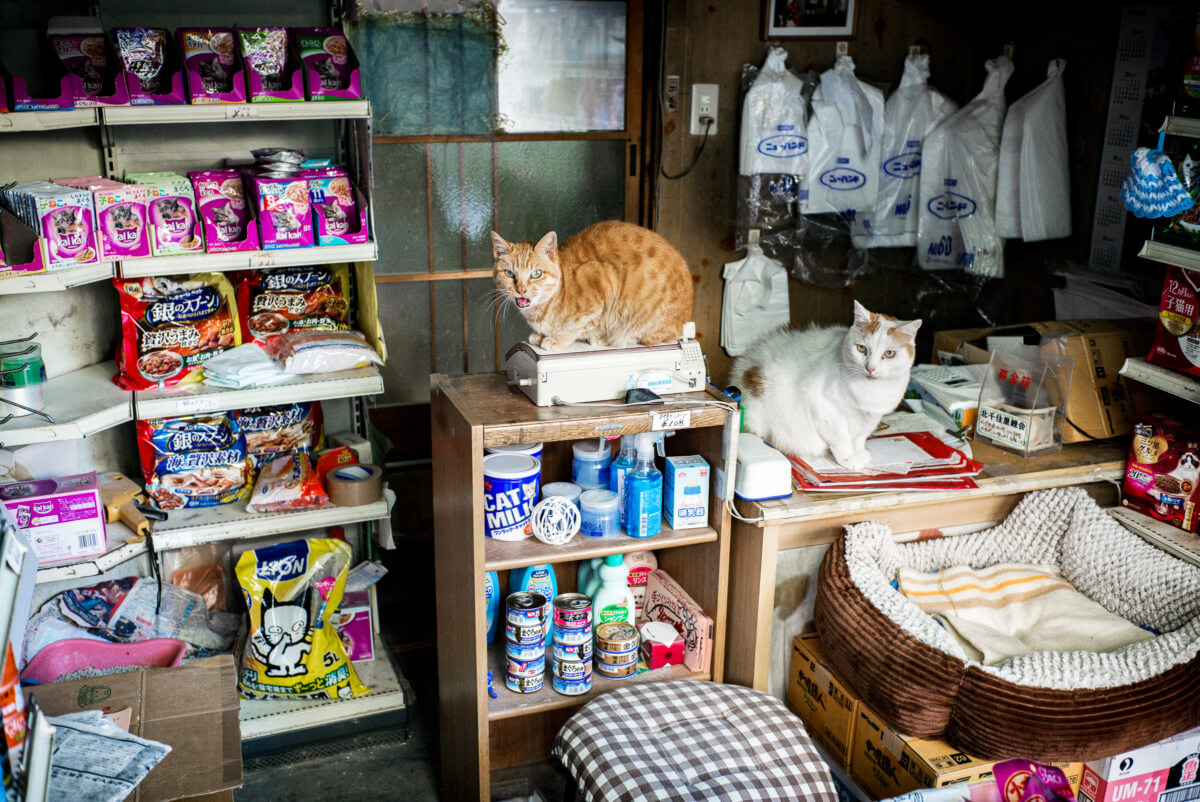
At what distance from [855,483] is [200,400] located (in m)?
1.63

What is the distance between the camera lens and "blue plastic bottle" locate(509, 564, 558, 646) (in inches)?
88.5

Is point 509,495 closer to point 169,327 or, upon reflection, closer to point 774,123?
point 169,327

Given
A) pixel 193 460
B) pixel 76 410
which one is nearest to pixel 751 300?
pixel 193 460

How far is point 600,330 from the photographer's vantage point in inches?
88.9

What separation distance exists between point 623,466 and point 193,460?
1.28m

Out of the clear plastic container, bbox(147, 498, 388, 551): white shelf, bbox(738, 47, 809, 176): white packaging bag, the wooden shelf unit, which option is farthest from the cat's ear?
bbox(738, 47, 809, 176): white packaging bag

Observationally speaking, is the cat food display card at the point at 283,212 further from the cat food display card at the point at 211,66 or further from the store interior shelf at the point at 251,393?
the store interior shelf at the point at 251,393

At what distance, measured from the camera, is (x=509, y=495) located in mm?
2031

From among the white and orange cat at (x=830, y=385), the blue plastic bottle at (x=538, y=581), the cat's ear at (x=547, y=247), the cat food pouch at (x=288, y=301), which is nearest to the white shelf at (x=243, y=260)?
the cat food pouch at (x=288, y=301)

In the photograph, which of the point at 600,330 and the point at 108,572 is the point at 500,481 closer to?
the point at 600,330

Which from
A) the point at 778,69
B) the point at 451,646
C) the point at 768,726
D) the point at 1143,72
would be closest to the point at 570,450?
the point at 451,646

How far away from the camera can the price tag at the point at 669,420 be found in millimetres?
2025

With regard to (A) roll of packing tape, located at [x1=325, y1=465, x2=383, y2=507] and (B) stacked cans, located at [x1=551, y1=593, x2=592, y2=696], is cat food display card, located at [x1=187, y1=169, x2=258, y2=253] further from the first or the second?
(B) stacked cans, located at [x1=551, y1=593, x2=592, y2=696]

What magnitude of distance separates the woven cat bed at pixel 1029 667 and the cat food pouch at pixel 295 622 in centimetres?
135
